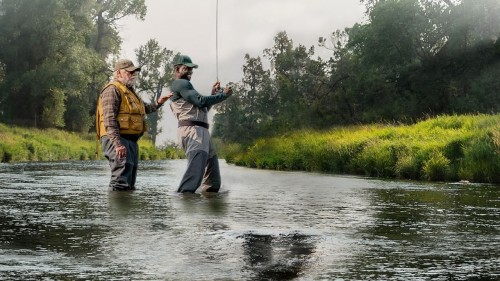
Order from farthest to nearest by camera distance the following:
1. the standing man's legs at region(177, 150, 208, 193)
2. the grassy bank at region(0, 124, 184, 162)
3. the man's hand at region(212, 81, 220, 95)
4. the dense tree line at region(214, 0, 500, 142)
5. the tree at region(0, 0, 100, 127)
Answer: the tree at region(0, 0, 100, 127) < the dense tree line at region(214, 0, 500, 142) < the grassy bank at region(0, 124, 184, 162) < the man's hand at region(212, 81, 220, 95) < the standing man's legs at region(177, 150, 208, 193)

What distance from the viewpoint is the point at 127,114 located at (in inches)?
459

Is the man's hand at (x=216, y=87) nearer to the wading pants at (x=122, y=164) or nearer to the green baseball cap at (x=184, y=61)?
the green baseball cap at (x=184, y=61)

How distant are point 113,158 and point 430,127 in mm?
18917

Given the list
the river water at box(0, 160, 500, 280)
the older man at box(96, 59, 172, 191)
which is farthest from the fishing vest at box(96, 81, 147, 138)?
the river water at box(0, 160, 500, 280)

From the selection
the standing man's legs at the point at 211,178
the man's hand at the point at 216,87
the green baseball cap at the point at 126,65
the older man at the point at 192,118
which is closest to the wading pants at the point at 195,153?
the older man at the point at 192,118

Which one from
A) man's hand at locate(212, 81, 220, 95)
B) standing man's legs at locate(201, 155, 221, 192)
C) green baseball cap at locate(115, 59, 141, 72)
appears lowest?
standing man's legs at locate(201, 155, 221, 192)

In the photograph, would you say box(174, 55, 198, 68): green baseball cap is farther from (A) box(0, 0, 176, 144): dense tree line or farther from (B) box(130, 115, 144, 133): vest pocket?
(A) box(0, 0, 176, 144): dense tree line

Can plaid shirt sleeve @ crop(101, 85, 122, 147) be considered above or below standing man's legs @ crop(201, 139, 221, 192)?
above

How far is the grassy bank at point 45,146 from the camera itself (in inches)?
1645

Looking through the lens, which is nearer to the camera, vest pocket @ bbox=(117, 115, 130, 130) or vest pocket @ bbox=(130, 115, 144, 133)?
vest pocket @ bbox=(117, 115, 130, 130)

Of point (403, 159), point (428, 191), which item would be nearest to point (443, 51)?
point (403, 159)

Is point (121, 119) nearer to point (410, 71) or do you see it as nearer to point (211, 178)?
point (211, 178)

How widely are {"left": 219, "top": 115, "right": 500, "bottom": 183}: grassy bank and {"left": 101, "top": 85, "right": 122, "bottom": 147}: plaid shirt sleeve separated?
430 inches

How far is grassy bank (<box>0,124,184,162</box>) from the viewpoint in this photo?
41787mm
